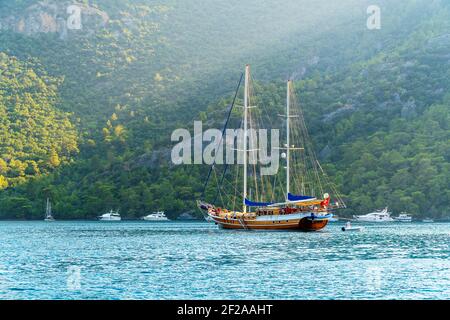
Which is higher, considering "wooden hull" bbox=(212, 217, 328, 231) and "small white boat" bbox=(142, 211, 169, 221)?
"small white boat" bbox=(142, 211, 169, 221)

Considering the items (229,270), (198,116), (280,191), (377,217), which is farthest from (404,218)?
(229,270)

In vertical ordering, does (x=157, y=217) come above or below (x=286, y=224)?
above

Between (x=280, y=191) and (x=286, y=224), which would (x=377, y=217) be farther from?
(x=286, y=224)

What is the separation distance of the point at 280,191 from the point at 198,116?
36168 mm

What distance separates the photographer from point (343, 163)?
144250mm

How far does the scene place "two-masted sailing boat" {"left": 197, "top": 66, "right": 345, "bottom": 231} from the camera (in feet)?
295

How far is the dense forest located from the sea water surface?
72099 millimetres

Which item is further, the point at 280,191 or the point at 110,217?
the point at 110,217

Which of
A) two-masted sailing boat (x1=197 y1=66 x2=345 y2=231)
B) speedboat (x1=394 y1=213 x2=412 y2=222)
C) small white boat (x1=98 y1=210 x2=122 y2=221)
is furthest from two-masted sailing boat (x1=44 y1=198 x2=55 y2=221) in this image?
speedboat (x1=394 y1=213 x2=412 y2=222)

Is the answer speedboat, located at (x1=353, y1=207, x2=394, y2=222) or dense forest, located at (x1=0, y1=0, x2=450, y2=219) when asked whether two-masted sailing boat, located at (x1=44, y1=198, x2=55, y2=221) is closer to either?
dense forest, located at (x1=0, y1=0, x2=450, y2=219)

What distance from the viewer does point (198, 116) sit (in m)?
168

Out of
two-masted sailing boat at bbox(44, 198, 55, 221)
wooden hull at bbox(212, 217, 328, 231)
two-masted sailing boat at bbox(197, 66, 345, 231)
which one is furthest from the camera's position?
two-masted sailing boat at bbox(44, 198, 55, 221)

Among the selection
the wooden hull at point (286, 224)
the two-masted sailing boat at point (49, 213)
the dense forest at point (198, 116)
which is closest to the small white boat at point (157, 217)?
the dense forest at point (198, 116)

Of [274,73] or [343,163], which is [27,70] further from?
[343,163]
